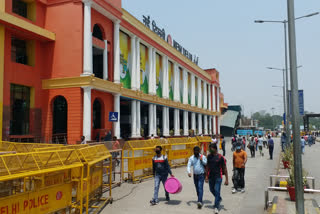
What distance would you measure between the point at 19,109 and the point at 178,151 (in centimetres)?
1228

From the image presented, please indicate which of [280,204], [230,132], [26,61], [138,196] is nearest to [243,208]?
[280,204]

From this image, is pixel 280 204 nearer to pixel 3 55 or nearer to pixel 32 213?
pixel 32 213

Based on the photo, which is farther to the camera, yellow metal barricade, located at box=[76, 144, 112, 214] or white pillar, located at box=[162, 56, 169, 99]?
white pillar, located at box=[162, 56, 169, 99]

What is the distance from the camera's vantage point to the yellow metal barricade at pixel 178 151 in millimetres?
17469

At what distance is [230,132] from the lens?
264 ft

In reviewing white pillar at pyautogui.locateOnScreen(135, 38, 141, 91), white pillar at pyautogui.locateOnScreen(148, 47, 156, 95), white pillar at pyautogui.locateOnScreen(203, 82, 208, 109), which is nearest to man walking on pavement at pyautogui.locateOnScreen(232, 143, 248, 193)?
white pillar at pyautogui.locateOnScreen(135, 38, 141, 91)

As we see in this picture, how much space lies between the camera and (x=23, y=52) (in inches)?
920

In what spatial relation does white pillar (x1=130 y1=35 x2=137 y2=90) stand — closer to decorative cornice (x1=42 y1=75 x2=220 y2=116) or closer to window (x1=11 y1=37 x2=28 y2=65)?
decorative cornice (x1=42 y1=75 x2=220 y2=116)

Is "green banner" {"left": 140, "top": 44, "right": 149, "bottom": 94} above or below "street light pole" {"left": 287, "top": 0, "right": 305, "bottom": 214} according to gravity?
above

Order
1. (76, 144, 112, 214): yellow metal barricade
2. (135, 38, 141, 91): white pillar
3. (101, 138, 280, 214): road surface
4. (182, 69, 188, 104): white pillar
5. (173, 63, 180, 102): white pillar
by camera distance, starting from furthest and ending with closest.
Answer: (182, 69, 188, 104): white pillar, (173, 63, 180, 102): white pillar, (135, 38, 141, 91): white pillar, (101, 138, 280, 214): road surface, (76, 144, 112, 214): yellow metal barricade

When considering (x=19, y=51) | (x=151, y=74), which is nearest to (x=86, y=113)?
(x=19, y=51)

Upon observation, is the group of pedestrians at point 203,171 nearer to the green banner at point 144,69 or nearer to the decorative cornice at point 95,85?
the decorative cornice at point 95,85

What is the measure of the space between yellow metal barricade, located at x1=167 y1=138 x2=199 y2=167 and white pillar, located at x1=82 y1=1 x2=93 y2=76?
30.1 feet

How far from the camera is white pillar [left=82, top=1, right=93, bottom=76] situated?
2325 centimetres
